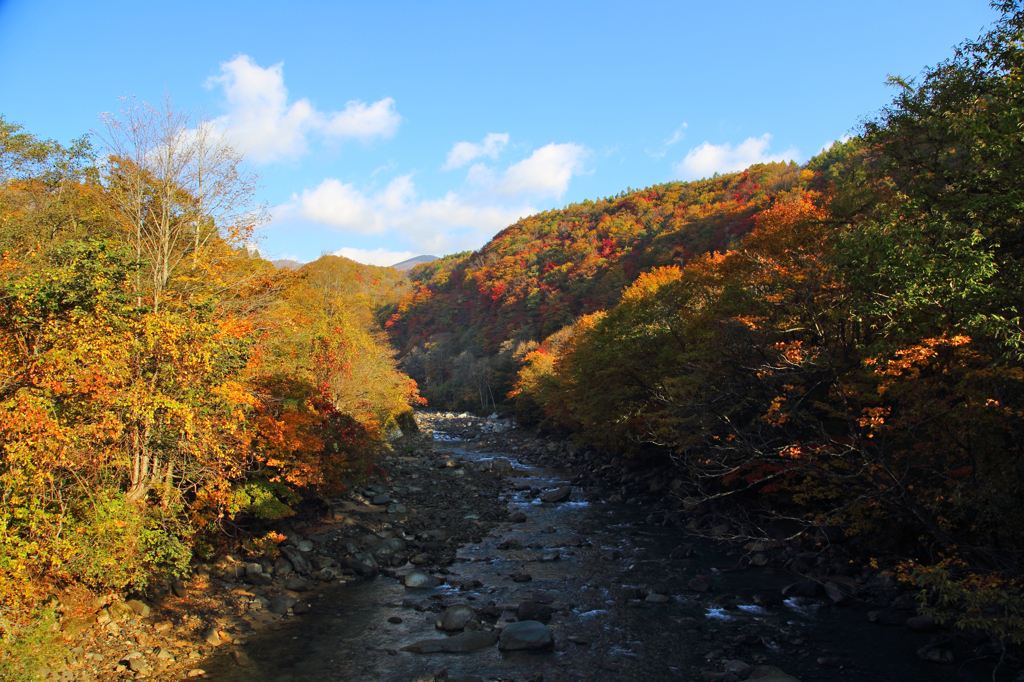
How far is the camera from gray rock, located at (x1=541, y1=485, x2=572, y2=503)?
1075 inches

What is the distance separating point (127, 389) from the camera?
424 inches

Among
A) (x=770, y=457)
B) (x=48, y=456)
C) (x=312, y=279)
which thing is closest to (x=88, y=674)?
(x=48, y=456)

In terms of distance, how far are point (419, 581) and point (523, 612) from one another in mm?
4156

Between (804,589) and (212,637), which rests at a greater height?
(212,637)

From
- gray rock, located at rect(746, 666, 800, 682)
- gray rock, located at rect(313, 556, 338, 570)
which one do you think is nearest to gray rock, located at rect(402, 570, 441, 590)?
gray rock, located at rect(313, 556, 338, 570)

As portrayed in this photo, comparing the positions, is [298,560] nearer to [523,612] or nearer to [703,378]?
[523,612]

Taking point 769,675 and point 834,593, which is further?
point 834,593

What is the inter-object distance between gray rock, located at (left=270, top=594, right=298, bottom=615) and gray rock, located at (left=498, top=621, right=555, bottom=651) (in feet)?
20.6

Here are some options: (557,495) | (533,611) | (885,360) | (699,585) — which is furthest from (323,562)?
(885,360)

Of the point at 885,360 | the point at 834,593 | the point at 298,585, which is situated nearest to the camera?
the point at 885,360

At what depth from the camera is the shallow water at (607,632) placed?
36.2 feet

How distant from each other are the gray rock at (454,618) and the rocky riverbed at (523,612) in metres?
0.05

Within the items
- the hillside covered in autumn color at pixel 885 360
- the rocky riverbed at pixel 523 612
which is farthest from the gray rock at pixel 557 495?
the hillside covered in autumn color at pixel 885 360

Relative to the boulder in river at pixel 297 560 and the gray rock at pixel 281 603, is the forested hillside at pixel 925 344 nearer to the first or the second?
the gray rock at pixel 281 603
